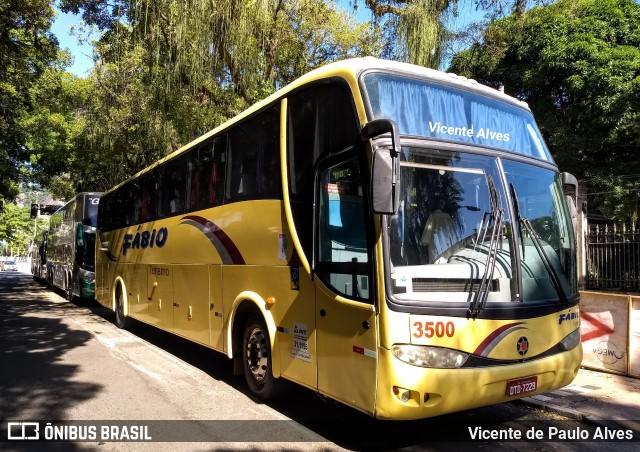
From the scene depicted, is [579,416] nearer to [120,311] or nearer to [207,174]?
[207,174]

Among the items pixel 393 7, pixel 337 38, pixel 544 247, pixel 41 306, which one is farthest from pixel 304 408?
pixel 41 306

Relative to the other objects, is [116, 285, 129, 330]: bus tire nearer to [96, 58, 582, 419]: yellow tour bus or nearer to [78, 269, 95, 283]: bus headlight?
[78, 269, 95, 283]: bus headlight

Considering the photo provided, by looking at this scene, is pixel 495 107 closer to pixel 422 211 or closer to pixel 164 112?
pixel 422 211

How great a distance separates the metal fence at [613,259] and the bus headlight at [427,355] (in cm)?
1024

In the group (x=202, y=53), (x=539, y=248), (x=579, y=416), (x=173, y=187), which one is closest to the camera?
(x=539, y=248)

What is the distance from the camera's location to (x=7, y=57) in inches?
524

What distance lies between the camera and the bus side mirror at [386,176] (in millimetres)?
3441

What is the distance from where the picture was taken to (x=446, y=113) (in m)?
4.20

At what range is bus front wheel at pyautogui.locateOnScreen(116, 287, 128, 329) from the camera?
10858mm

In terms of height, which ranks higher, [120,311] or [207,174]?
[207,174]

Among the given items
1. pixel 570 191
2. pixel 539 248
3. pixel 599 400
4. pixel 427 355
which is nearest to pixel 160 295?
pixel 427 355

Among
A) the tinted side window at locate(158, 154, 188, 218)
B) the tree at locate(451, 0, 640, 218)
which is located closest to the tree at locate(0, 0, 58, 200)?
the tinted side window at locate(158, 154, 188, 218)

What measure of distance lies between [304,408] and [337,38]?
11420 mm

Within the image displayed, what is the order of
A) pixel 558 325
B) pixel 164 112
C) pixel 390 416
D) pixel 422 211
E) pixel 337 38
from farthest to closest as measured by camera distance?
pixel 337 38 < pixel 164 112 < pixel 558 325 < pixel 422 211 < pixel 390 416
